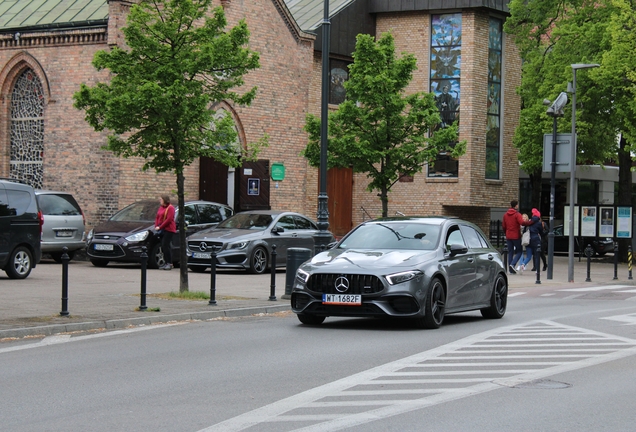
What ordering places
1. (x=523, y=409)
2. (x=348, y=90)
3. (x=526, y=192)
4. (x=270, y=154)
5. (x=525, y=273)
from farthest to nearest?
(x=526, y=192) → (x=270, y=154) → (x=525, y=273) → (x=348, y=90) → (x=523, y=409)

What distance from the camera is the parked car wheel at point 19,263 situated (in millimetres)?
20433

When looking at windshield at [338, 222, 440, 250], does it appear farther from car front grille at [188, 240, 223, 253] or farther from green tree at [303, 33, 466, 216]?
green tree at [303, 33, 466, 216]

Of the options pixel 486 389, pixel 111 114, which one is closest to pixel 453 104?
pixel 111 114

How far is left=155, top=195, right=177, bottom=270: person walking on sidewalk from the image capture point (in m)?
24.4

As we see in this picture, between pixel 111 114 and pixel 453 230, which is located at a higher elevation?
pixel 111 114

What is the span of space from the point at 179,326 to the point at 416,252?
341cm

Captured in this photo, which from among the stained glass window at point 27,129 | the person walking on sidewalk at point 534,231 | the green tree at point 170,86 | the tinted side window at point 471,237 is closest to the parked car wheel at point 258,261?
the green tree at point 170,86

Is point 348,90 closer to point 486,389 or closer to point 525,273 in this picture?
point 525,273

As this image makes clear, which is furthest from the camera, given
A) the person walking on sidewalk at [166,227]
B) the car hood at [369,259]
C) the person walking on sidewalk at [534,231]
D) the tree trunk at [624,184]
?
the tree trunk at [624,184]

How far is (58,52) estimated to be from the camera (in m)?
30.4

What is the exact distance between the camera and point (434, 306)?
13.6 meters

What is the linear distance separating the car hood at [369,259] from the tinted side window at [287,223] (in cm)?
1230

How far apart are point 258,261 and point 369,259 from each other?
465 inches

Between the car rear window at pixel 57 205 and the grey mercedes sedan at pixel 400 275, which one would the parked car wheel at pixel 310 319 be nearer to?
the grey mercedes sedan at pixel 400 275
